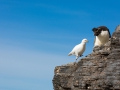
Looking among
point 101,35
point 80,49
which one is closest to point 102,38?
point 101,35

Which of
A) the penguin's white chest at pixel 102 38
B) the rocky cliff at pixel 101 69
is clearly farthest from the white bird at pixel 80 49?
the rocky cliff at pixel 101 69

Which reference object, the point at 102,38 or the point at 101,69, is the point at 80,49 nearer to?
the point at 102,38

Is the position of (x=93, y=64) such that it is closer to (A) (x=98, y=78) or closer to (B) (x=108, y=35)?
(A) (x=98, y=78)

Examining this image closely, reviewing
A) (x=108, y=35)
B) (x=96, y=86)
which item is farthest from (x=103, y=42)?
(x=96, y=86)

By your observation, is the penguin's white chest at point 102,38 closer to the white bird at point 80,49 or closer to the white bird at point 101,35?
the white bird at point 101,35

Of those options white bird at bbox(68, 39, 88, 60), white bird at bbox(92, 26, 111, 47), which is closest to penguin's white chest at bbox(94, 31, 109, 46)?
white bird at bbox(92, 26, 111, 47)

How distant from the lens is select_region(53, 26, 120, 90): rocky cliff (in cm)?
2419

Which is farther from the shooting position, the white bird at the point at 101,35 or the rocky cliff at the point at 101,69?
the white bird at the point at 101,35

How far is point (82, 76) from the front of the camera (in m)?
→ 27.3

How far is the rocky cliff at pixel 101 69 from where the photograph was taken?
24188 mm

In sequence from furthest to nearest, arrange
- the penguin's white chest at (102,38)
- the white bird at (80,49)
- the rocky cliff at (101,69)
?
the white bird at (80,49), the penguin's white chest at (102,38), the rocky cliff at (101,69)

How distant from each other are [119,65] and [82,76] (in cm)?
380

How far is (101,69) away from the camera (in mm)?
26344

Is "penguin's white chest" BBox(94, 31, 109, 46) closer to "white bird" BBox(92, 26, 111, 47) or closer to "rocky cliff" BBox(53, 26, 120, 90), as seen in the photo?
"white bird" BBox(92, 26, 111, 47)
